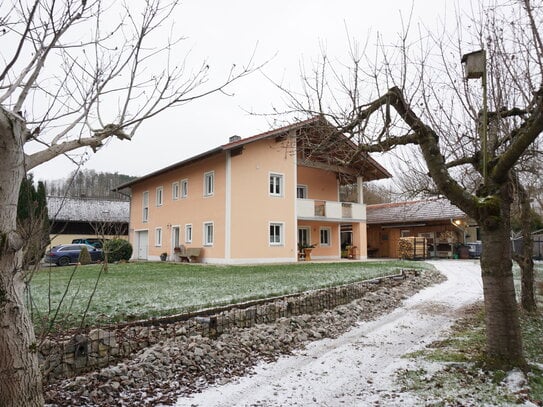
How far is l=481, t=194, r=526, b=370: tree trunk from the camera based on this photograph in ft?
15.3

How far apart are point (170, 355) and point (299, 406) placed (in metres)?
1.83

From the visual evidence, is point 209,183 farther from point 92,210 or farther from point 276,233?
point 92,210

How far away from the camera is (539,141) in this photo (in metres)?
7.20

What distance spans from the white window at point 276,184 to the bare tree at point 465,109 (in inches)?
569

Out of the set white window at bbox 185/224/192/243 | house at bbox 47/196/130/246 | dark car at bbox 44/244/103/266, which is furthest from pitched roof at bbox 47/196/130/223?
white window at bbox 185/224/192/243

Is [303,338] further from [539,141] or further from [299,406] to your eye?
[539,141]

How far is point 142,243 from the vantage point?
28.0 metres

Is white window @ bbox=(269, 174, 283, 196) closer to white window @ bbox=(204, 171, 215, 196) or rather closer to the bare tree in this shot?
white window @ bbox=(204, 171, 215, 196)

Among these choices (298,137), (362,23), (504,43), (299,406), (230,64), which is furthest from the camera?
(298,137)

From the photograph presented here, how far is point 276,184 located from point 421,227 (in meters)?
11.4

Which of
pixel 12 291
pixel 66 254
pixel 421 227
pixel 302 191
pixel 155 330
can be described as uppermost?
pixel 302 191

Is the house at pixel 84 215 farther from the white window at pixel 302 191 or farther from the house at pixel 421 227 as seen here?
the house at pixel 421 227

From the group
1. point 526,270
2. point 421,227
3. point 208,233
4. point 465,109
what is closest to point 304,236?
point 208,233

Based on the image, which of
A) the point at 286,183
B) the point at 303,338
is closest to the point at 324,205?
the point at 286,183
